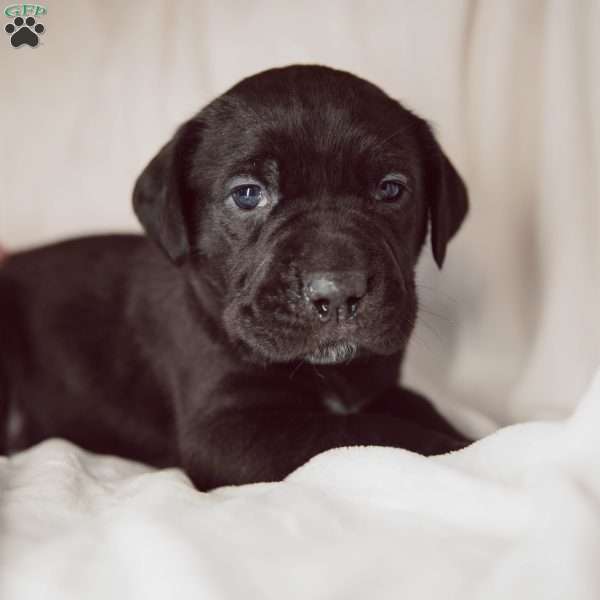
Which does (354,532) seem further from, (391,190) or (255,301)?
(391,190)

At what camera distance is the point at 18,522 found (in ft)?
5.52

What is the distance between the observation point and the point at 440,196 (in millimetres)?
2551

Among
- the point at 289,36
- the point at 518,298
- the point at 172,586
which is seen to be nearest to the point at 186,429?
the point at 172,586

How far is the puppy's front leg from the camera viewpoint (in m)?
2.08

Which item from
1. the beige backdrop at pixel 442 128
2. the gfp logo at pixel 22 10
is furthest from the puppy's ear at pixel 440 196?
the gfp logo at pixel 22 10

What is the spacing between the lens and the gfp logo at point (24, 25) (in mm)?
2965

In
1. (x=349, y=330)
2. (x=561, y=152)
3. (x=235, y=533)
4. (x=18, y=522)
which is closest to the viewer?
(x=235, y=533)

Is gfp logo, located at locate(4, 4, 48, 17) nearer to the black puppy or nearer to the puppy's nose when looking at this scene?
the black puppy

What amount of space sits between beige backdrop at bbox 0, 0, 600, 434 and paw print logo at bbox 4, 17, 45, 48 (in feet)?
0.20

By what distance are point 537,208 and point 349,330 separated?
119 cm

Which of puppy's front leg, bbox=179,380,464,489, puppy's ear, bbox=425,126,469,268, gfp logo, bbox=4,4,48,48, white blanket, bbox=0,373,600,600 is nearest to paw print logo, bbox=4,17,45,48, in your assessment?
gfp logo, bbox=4,4,48,48

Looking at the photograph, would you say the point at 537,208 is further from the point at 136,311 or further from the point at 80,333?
the point at 80,333

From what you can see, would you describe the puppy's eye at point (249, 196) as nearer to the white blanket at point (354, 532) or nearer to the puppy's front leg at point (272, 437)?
the puppy's front leg at point (272, 437)

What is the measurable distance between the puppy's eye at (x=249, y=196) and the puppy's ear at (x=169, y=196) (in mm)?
170
